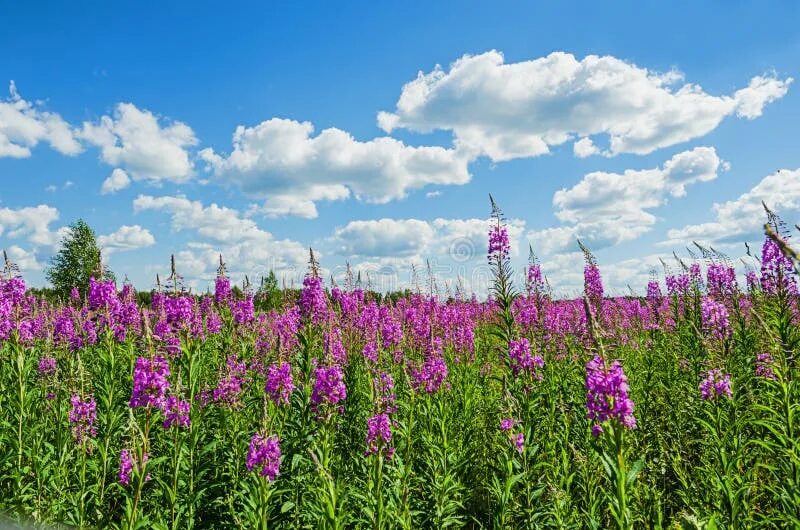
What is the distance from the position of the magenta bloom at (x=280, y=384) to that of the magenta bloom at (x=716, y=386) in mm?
4785

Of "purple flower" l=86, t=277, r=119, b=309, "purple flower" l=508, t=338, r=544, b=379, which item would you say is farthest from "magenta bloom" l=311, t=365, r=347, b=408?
"purple flower" l=86, t=277, r=119, b=309

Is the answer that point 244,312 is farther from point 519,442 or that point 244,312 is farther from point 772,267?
point 772,267

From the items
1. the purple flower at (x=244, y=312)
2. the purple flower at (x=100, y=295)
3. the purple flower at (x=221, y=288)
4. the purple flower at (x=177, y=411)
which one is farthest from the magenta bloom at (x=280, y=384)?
the purple flower at (x=221, y=288)

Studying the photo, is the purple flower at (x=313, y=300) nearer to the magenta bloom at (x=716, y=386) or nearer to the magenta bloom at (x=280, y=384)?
the magenta bloom at (x=280, y=384)

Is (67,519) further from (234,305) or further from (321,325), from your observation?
(234,305)

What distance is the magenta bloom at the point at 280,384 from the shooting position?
17.3 ft

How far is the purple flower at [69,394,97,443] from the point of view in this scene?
5.43 metres

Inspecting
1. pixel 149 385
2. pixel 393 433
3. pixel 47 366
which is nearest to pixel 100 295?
pixel 47 366

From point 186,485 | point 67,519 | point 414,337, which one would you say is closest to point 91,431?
point 67,519

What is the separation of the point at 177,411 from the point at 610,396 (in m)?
3.90

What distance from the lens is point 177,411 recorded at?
4.57 m

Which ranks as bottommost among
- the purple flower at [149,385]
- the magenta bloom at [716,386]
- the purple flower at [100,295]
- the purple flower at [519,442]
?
the purple flower at [519,442]

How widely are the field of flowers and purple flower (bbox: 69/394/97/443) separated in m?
0.04

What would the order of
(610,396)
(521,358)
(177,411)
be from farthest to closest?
(521,358)
(177,411)
(610,396)
